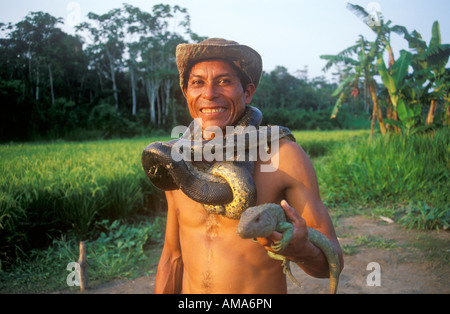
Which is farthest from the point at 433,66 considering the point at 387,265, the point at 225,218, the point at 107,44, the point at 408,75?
the point at 107,44

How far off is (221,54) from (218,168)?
0.57m

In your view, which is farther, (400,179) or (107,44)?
(107,44)

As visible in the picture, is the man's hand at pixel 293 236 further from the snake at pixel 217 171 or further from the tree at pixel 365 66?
the tree at pixel 365 66

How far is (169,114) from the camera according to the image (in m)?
29.2

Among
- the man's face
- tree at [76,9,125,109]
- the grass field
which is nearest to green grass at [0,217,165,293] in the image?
the grass field

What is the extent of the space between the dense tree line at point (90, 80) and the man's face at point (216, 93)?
1471cm

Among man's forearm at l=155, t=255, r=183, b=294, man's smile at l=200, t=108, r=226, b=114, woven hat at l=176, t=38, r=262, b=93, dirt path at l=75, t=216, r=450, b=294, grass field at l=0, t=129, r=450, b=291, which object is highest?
woven hat at l=176, t=38, r=262, b=93

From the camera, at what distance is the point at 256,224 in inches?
42.7

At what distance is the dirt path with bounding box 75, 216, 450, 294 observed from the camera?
3.38 metres

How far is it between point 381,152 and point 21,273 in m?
7.22

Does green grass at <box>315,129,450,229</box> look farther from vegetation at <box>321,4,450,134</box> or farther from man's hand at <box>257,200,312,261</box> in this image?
man's hand at <box>257,200,312,261</box>

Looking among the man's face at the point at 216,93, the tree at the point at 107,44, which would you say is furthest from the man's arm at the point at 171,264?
the tree at the point at 107,44

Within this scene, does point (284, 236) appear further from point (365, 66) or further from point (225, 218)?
point (365, 66)

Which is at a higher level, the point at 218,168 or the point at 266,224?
the point at 218,168
